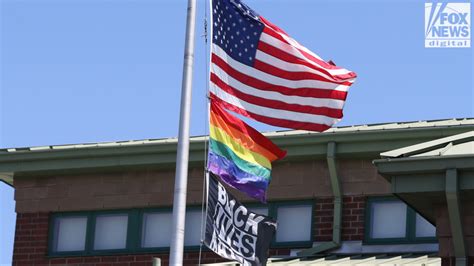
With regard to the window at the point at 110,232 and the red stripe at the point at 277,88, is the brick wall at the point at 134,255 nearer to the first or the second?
the window at the point at 110,232

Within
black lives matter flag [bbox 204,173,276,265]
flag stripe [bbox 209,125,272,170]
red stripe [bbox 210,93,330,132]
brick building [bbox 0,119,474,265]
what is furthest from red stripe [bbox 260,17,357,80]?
brick building [bbox 0,119,474,265]

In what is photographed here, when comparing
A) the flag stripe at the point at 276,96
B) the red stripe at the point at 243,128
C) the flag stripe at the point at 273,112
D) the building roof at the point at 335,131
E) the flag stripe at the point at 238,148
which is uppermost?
the building roof at the point at 335,131

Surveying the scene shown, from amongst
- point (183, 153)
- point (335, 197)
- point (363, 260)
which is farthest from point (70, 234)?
point (183, 153)

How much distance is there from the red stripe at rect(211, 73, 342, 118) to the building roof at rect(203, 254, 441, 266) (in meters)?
4.60

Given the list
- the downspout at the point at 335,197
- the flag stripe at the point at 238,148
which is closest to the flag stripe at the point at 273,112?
the flag stripe at the point at 238,148

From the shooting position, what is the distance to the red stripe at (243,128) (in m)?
19.1

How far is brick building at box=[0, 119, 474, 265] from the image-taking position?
2673 centimetres

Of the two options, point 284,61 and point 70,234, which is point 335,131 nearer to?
point 70,234

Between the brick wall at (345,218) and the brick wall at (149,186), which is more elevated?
the brick wall at (149,186)

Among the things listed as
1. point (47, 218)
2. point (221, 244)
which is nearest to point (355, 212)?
point (47, 218)

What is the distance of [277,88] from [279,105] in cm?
26

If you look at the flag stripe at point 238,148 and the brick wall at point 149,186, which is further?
the brick wall at point 149,186

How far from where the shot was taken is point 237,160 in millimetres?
19219

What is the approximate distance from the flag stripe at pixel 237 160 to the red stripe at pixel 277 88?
111 centimetres
